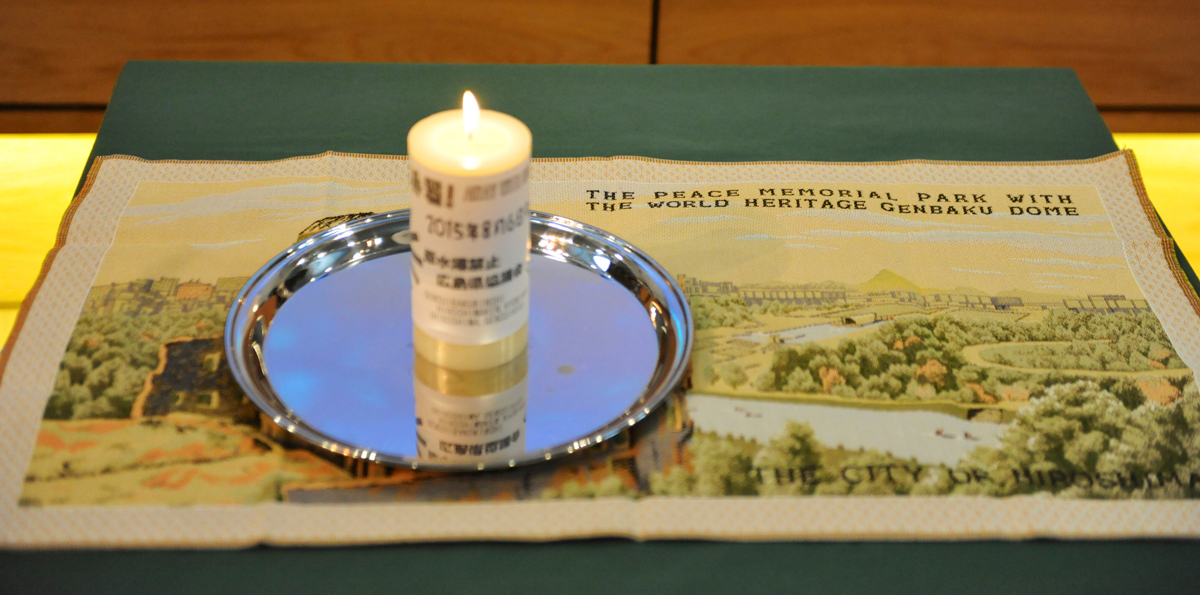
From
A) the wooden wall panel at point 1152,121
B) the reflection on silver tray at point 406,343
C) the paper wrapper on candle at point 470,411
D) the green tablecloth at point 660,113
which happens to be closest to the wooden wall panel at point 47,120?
the green tablecloth at point 660,113

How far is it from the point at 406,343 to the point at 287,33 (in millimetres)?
1415

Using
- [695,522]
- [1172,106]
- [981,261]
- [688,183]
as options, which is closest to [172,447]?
[695,522]

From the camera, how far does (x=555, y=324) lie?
0.57m

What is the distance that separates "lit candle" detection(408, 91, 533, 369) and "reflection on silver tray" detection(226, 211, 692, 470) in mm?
35

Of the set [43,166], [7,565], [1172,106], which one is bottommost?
[7,565]

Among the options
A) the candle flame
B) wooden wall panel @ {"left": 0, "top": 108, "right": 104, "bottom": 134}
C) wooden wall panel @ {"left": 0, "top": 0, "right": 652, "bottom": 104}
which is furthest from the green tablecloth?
wooden wall panel @ {"left": 0, "top": 108, "right": 104, "bottom": 134}

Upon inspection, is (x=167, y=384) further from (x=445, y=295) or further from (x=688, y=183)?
(x=688, y=183)

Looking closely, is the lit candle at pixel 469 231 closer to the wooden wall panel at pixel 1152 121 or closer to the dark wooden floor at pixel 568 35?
the dark wooden floor at pixel 568 35

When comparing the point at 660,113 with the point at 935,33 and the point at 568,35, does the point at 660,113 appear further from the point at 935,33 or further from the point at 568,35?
the point at 935,33

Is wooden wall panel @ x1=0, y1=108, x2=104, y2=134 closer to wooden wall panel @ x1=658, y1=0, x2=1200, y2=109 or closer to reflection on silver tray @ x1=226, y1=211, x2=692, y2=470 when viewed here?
wooden wall panel @ x1=658, y1=0, x2=1200, y2=109

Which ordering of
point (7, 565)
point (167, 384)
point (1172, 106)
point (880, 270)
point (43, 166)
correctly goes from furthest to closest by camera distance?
point (1172, 106)
point (43, 166)
point (880, 270)
point (167, 384)
point (7, 565)

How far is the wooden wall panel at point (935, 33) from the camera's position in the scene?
1796 millimetres

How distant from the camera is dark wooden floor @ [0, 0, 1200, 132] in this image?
1746 millimetres

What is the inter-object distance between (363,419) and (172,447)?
10cm
